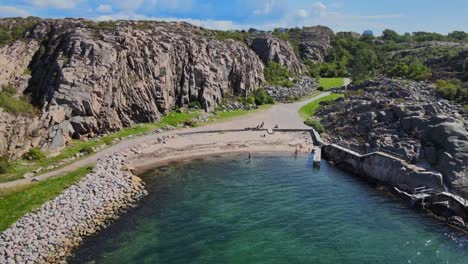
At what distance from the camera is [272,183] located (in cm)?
5066

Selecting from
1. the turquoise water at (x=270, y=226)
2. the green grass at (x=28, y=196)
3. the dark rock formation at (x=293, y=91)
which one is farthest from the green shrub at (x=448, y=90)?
the green grass at (x=28, y=196)

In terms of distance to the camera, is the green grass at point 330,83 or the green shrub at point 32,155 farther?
the green grass at point 330,83

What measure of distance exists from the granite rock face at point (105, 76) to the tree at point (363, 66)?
143 ft

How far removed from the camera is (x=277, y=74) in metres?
119

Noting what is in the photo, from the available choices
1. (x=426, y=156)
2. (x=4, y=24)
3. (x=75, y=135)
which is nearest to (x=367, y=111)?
(x=426, y=156)

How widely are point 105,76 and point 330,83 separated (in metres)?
79.7

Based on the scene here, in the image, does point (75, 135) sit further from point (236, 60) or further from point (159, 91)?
point (236, 60)

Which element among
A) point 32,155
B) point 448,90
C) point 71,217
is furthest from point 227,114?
point 71,217

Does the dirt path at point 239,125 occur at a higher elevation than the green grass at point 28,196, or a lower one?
higher

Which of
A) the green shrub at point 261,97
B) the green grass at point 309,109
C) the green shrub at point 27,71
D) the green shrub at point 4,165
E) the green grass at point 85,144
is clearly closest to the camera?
the green shrub at point 4,165

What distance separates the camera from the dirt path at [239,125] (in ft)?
161

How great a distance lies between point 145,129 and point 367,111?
40923mm

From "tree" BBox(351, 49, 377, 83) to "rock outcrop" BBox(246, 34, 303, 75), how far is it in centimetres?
1842

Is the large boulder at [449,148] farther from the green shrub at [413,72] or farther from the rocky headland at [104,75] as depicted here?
the green shrub at [413,72]
